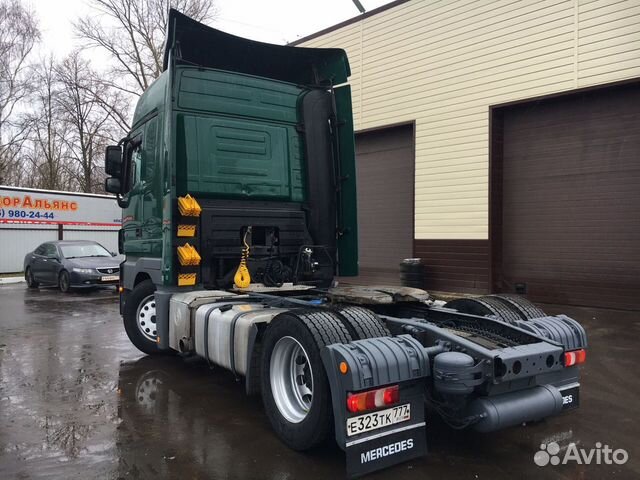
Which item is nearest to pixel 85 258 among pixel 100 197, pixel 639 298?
pixel 100 197

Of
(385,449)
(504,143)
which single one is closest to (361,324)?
(385,449)

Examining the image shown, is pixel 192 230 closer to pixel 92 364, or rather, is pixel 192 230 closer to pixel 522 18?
pixel 92 364

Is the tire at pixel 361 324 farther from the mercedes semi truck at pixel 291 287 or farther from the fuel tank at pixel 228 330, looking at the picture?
the fuel tank at pixel 228 330

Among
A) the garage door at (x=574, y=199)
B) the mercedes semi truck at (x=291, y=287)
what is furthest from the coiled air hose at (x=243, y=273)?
the garage door at (x=574, y=199)

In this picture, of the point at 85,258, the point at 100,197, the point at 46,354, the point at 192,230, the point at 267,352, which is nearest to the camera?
the point at 267,352

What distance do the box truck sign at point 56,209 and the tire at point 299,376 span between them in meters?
19.5

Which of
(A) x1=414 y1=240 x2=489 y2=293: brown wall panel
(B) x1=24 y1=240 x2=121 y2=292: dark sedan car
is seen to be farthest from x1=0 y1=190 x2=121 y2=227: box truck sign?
(A) x1=414 y1=240 x2=489 y2=293: brown wall panel

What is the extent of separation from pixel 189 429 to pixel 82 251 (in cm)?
1334

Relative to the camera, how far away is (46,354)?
711 centimetres

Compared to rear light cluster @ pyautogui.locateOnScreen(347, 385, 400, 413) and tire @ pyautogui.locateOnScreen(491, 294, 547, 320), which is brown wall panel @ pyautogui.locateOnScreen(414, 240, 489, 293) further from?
rear light cluster @ pyautogui.locateOnScreen(347, 385, 400, 413)

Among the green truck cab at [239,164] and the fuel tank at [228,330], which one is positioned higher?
the green truck cab at [239,164]

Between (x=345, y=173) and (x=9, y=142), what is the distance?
30081mm

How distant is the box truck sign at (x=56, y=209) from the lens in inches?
795

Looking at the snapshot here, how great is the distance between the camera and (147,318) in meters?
6.79
